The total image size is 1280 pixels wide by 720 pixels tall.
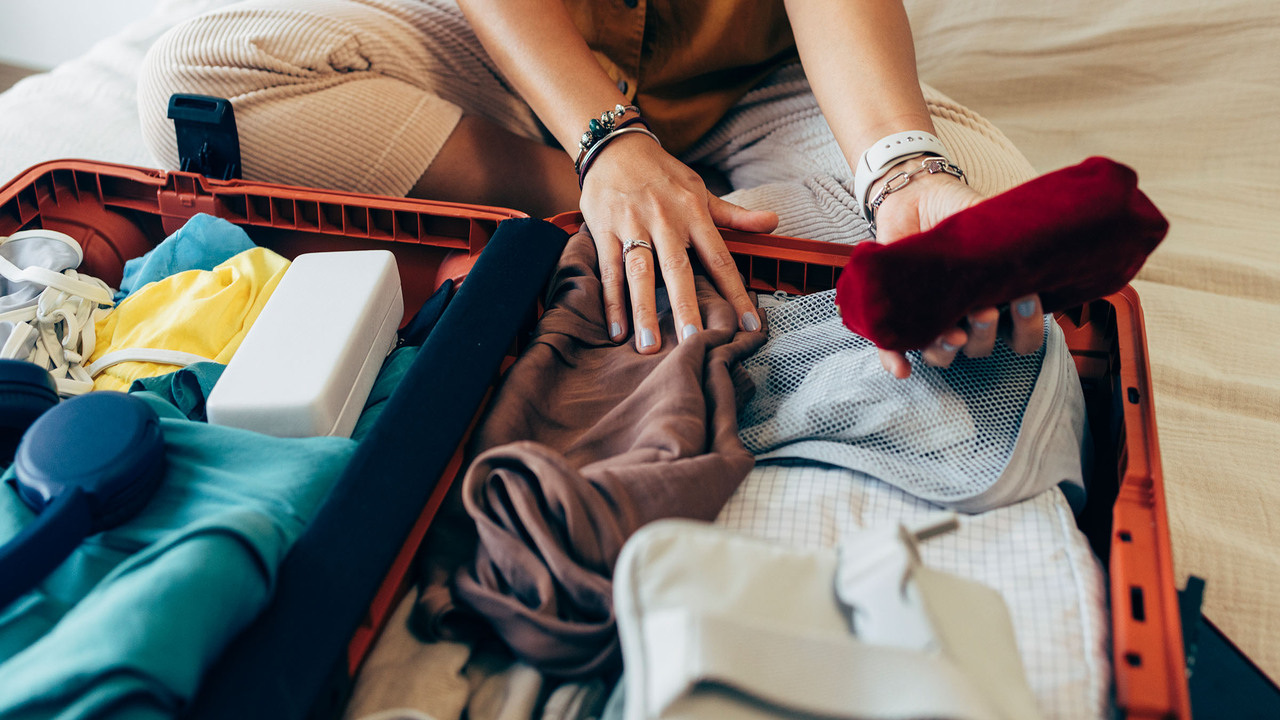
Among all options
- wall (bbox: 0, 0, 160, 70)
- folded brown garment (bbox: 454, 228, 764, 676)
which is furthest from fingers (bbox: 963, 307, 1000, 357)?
wall (bbox: 0, 0, 160, 70)

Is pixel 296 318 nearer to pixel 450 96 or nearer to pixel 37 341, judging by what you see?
pixel 37 341

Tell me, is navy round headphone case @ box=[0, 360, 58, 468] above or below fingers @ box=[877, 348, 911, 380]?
above

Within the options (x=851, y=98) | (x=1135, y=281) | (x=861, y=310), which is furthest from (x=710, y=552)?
(x=1135, y=281)

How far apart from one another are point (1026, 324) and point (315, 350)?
1.28 ft

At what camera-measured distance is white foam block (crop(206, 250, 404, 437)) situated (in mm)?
450

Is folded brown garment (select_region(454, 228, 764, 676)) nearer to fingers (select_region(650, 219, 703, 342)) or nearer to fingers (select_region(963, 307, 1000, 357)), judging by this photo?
fingers (select_region(650, 219, 703, 342))

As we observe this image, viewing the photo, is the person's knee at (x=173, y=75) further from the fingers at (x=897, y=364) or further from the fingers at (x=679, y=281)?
the fingers at (x=897, y=364)

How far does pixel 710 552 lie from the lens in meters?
0.30

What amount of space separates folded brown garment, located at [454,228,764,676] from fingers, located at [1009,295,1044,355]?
0.15 meters

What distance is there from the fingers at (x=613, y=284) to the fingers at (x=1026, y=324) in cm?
23

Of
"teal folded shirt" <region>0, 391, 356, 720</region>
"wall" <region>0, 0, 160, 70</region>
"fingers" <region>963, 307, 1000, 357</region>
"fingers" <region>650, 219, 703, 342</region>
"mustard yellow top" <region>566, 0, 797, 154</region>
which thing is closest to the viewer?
"teal folded shirt" <region>0, 391, 356, 720</region>

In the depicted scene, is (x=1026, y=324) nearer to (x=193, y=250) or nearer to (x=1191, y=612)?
(x=1191, y=612)

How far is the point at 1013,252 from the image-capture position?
1.19 ft

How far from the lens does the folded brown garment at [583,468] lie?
0.35 meters
